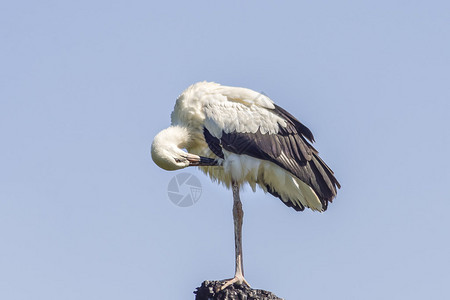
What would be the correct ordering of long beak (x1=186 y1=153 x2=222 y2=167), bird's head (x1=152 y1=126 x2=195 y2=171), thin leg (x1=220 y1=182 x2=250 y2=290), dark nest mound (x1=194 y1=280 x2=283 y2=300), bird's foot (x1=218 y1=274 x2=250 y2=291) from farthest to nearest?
long beak (x1=186 y1=153 x2=222 y2=167) < bird's head (x1=152 y1=126 x2=195 y2=171) < thin leg (x1=220 y1=182 x2=250 y2=290) < bird's foot (x1=218 y1=274 x2=250 y2=291) < dark nest mound (x1=194 y1=280 x2=283 y2=300)

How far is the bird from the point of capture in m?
11.3

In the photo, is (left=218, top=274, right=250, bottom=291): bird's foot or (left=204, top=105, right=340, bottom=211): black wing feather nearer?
(left=218, top=274, right=250, bottom=291): bird's foot

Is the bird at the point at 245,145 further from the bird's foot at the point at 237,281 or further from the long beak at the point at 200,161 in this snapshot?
the bird's foot at the point at 237,281

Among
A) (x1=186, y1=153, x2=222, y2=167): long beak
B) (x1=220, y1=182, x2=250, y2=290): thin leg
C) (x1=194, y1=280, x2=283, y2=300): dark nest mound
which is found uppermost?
(x1=186, y1=153, x2=222, y2=167): long beak

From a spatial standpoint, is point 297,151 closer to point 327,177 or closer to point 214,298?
point 327,177

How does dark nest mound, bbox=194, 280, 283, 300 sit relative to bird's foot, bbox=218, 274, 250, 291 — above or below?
below

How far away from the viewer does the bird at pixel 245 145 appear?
11305 millimetres

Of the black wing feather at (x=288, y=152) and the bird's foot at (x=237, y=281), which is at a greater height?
the black wing feather at (x=288, y=152)

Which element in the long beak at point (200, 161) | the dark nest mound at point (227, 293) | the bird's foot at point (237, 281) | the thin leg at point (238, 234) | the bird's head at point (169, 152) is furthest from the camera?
the long beak at point (200, 161)

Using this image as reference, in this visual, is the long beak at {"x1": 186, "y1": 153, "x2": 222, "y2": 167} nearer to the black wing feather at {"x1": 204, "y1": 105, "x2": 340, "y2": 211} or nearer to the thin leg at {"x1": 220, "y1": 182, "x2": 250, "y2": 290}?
the black wing feather at {"x1": 204, "y1": 105, "x2": 340, "y2": 211}

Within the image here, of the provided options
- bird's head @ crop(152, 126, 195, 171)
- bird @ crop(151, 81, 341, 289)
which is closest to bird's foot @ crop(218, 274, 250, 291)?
bird @ crop(151, 81, 341, 289)

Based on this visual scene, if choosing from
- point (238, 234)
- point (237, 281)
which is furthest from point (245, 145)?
point (237, 281)

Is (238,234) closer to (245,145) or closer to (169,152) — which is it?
(245,145)

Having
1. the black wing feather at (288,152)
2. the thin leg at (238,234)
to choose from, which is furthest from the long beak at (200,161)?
the thin leg at (238,234)
